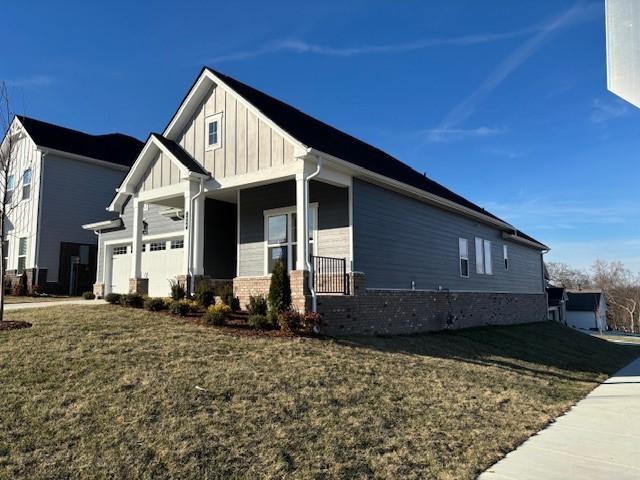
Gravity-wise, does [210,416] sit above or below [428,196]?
below

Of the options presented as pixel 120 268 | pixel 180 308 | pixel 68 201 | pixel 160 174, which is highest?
pixel 68 201

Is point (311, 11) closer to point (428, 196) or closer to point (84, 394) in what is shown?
point (428, 196)

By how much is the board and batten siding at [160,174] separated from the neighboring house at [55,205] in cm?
1090

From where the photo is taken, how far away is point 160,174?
14992 mm

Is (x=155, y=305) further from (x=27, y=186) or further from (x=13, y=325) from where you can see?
(x=27, y=186)

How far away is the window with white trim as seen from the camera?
18422mm

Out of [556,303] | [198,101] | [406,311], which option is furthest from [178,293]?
[556,303]

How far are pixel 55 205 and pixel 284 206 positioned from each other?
14.9 m

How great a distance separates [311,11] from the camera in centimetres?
1255

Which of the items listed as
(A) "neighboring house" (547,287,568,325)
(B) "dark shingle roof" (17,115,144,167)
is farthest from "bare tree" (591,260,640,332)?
(B) "dark shingle roof" (17,115,144,167)

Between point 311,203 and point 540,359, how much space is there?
808cm

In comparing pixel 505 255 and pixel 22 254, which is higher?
pixel 22 254

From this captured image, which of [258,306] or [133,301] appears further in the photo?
[133,301]

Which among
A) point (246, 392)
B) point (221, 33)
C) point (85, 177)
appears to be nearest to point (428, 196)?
point (221, 33)
